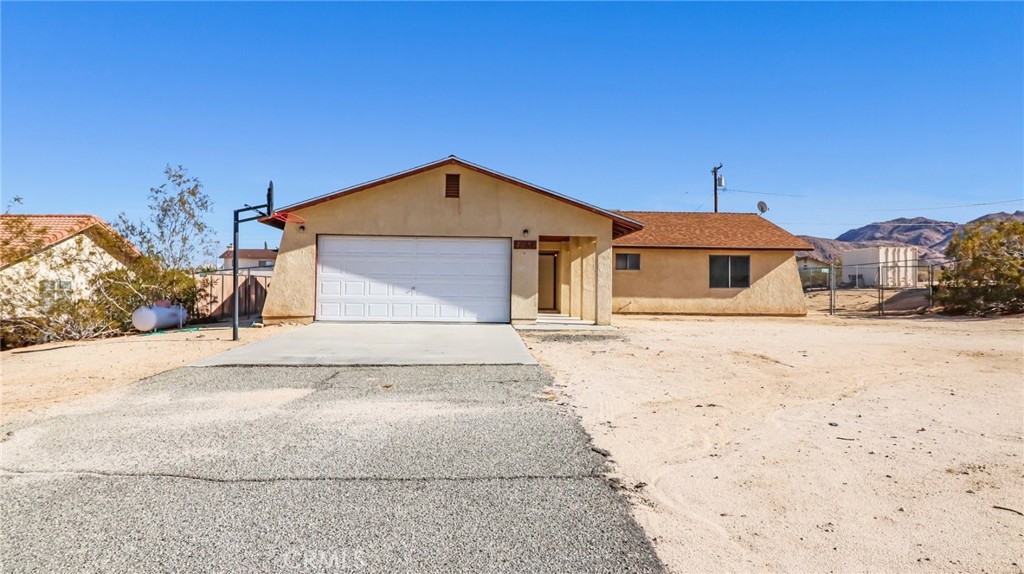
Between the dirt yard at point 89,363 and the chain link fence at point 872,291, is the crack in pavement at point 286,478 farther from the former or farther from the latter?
the chain link fence at point 872,291

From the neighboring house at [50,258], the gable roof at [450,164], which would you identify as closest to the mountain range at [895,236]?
the gable roof at [450,164]

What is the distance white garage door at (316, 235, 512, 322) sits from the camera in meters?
14.5

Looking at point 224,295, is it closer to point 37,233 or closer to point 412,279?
point 37,233

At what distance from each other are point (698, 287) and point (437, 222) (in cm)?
1103

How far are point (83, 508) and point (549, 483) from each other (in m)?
2.89

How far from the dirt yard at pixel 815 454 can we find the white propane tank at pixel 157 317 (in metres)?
10.9

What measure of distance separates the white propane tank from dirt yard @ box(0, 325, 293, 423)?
0.56 metres

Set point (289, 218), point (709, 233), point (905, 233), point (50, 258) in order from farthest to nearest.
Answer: point (905, 233), point (709, 233), point (289, 218), point (50, 258)

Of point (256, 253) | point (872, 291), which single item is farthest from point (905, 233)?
point (256, 253)

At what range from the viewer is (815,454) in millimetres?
4449

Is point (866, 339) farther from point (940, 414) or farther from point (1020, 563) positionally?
point (1020, 563)
